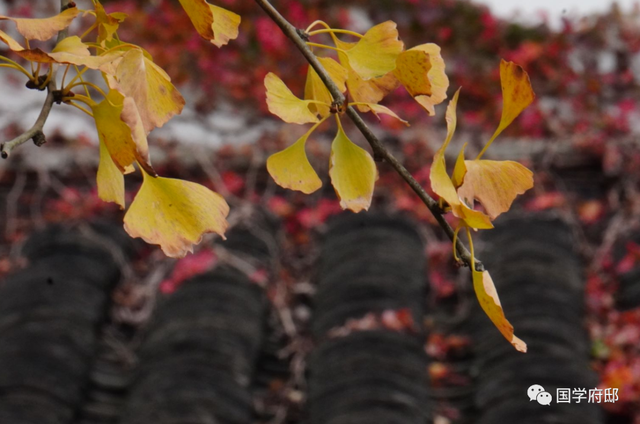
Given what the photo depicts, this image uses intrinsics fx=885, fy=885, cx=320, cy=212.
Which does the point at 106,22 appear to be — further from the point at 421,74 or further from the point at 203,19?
the point at 421,74

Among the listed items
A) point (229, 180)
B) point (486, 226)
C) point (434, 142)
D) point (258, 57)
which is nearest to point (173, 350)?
point (229, 180)

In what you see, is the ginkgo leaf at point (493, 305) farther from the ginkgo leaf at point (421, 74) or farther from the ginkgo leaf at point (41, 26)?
the ginkgo leaf at point (41, 26)

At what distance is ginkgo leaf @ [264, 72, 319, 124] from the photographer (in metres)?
0.64

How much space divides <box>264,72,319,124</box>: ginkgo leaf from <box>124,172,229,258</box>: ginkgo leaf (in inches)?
3.2

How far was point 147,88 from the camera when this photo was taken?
2.00 ft

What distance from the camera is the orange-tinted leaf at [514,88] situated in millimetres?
620

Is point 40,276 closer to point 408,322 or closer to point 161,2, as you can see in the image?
point 408,322

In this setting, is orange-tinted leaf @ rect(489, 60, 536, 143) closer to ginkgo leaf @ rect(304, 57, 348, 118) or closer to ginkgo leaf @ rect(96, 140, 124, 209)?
ginkgo leaf @ rect(304, 57, 348, 118)

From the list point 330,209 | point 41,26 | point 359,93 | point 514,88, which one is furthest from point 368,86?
point 330,209

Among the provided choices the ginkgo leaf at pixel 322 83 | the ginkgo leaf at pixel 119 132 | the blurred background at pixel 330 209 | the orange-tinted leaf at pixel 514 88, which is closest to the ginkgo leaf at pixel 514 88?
the orange-tinted leaf at pixel 514 88

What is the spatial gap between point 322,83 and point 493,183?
178 mm

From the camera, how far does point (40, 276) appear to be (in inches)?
86.7

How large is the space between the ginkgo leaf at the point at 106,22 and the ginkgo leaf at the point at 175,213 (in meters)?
0.13

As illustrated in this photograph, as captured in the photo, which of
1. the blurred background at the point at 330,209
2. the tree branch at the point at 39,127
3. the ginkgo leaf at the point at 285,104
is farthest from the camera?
the blurred background at the point at 330,209
